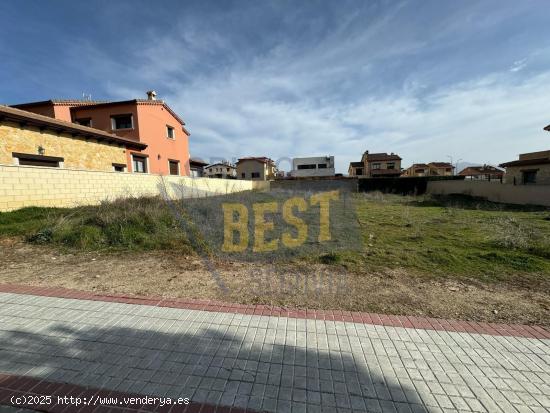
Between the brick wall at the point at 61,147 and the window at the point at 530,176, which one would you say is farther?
the window at the point at 530,176

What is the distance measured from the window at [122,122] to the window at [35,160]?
7.10 metres

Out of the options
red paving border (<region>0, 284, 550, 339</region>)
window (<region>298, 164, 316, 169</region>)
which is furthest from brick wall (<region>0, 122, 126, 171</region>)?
window (<region>298, 164, 316, 169</region>)

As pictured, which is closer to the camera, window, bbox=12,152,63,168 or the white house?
window, bbox=12,152,63,168

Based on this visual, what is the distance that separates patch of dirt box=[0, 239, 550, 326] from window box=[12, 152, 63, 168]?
22.9 ft

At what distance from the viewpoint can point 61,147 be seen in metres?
11.5

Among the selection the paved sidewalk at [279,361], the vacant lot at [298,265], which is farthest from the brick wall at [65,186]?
the paved sidewalk at [279,361]

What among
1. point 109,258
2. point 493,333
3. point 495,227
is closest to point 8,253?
point 109,258

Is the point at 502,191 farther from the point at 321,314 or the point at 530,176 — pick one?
the point at 321,314

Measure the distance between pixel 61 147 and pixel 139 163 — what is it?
232 inches

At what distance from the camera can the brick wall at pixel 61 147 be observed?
941 cm

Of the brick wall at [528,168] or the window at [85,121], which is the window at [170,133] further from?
the brick wall at [528,168]

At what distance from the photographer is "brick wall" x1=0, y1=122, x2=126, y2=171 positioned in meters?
9.41

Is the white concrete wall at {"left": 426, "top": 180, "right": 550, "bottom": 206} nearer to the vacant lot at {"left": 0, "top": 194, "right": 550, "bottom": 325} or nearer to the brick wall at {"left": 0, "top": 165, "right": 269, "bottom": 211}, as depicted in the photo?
the vacant lot at {"left": 0, "top": 194, "right": 550, "bottom": 325}

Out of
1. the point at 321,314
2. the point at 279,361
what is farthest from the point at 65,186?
the point at 279,361
